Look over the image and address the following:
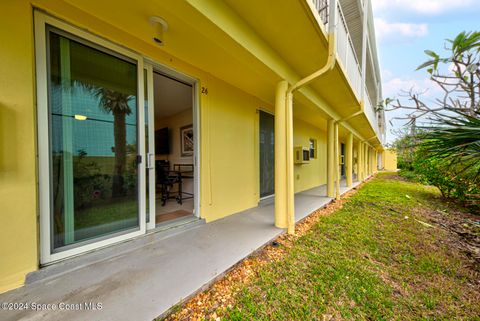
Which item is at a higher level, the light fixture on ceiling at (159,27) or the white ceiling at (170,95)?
the white ceiling at (170,95)

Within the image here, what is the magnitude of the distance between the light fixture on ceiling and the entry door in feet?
8.86

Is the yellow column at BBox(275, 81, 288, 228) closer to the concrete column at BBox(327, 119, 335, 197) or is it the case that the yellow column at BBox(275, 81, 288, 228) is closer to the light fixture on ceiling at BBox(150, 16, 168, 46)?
the light fixture on ceiling at BBox(150, 16, 168, 46)

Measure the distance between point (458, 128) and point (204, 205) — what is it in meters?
2.99

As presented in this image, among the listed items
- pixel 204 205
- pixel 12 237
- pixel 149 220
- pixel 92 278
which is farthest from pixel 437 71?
pixel 12 237

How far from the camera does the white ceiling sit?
126 inches

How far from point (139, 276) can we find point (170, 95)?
3.36 m

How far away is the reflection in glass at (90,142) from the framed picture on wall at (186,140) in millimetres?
2409

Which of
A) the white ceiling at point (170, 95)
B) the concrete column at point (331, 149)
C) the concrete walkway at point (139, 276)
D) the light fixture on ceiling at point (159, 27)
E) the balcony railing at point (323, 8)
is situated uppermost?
the balcony railing at point (323, 8)

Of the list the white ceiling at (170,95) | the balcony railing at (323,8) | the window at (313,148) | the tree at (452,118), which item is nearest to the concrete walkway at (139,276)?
the tree at (452,118)

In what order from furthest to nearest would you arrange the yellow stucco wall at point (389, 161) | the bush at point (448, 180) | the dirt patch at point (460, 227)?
1. the yellow stucco wall at point (389, 161)
2. the bush at point (448, 180)
3. the dirt patch at point (460, 227)

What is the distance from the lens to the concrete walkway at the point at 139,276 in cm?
125

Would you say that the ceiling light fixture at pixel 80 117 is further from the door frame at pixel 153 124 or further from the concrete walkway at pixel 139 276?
the concrete walkway at pixel 139 276

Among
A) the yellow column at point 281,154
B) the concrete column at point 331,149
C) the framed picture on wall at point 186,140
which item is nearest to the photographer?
the yellow column at point 281,154

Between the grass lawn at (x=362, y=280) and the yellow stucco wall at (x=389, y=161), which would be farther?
the yellow stucco wall at (x=389, y=161)
